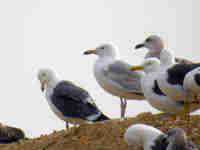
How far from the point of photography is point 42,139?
1474 cm

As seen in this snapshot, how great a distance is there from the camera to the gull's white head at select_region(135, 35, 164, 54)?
60.4ft

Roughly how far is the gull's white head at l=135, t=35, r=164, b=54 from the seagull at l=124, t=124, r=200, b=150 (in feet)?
22.4

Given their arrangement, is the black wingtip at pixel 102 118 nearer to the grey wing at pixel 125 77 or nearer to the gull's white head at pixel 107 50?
the grey wing at pixel 125 77

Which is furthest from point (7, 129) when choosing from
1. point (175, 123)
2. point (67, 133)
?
point (175, 123)

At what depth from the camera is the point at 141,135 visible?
36.9 feet

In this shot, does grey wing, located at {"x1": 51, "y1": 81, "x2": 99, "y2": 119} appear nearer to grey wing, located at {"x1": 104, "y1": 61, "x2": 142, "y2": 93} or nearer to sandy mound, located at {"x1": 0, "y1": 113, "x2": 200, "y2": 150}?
sandy mound, located at {"x1": 0, "y1": 113, "x2": 200, "y2": 150}

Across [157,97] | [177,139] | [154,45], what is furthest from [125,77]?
[177,139]

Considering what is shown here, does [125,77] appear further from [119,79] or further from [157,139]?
[157,139]

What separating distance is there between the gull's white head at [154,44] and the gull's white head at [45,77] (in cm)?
307

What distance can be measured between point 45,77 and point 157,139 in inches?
249

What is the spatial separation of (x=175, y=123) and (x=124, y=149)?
4.88 feet

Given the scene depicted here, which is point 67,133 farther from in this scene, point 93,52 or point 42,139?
point 93,52

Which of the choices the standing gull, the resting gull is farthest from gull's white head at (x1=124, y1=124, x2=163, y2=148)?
the standing gull

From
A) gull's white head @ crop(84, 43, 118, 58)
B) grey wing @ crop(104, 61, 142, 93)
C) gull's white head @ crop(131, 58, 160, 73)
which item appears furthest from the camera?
gull's white head @ crop(84, 43, 118, 58)
